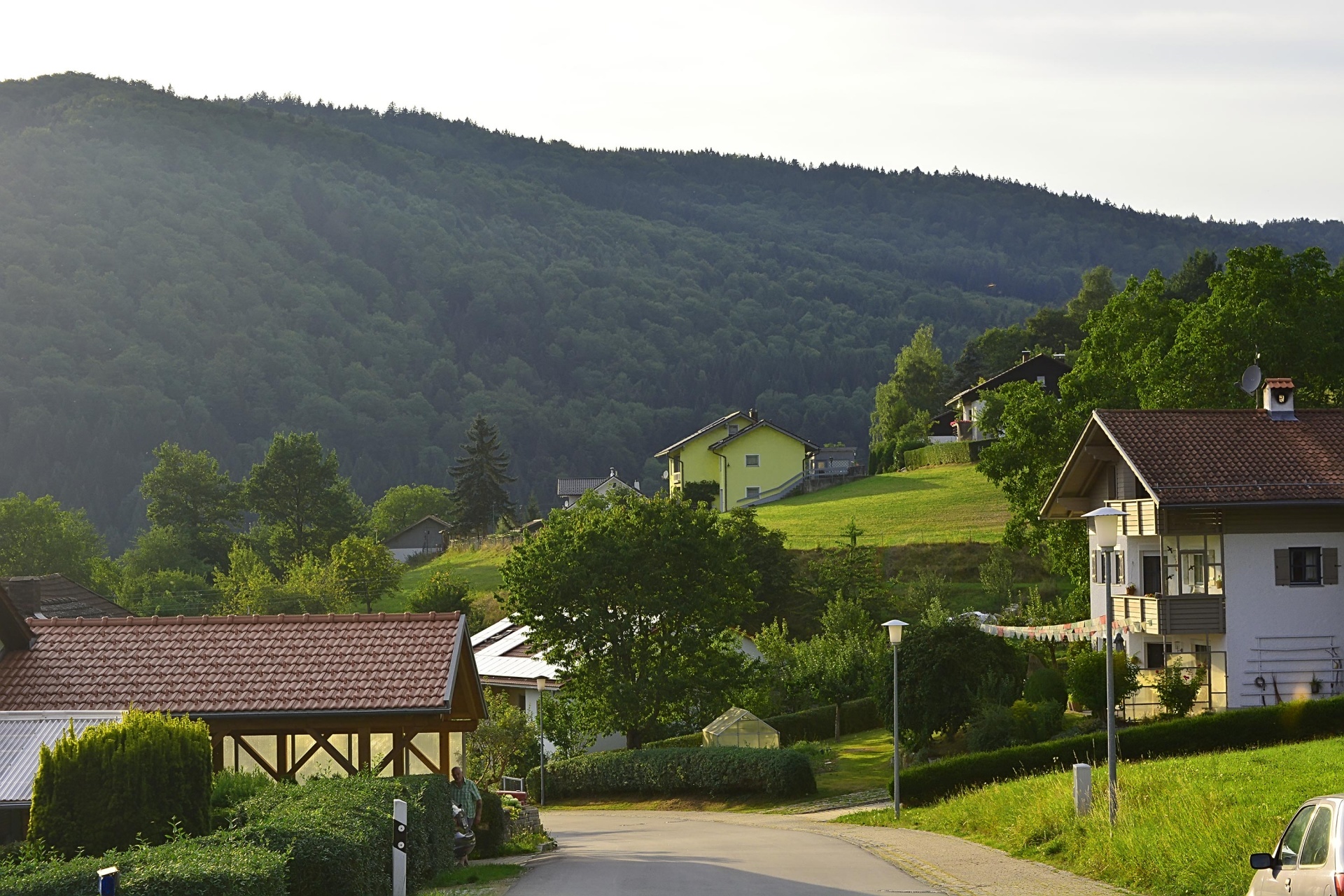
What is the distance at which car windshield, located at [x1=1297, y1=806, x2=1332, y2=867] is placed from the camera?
414 inches

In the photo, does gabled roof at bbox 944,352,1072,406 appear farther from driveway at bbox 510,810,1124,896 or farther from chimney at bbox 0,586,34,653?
chimney at bbox 0,586,34,653

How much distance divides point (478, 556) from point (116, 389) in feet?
265

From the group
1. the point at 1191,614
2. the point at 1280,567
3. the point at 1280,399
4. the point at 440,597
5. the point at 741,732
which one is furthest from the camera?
the point at 440,597

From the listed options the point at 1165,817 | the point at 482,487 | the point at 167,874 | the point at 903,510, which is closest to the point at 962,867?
the point at 1165,817

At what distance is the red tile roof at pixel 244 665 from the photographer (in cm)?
2197

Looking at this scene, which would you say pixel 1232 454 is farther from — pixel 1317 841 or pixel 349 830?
pixel 349 830

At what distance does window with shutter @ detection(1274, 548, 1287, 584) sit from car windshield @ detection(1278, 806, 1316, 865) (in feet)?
88.4

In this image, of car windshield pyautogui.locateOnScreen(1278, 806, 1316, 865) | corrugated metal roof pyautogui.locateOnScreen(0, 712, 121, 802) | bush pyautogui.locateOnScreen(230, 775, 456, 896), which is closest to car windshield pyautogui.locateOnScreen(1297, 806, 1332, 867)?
car windshield pyautogui.locateOnScreen(1278, 806, 1316, 865)

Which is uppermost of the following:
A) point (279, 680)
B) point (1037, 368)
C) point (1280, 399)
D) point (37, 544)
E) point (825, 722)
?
point (1037, 368)

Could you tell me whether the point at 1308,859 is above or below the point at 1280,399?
below

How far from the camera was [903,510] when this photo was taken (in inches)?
3127

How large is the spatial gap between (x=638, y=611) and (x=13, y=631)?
23.0 meters

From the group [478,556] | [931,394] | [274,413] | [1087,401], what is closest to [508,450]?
[274,413]

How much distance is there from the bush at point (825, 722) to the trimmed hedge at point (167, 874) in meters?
35.4
